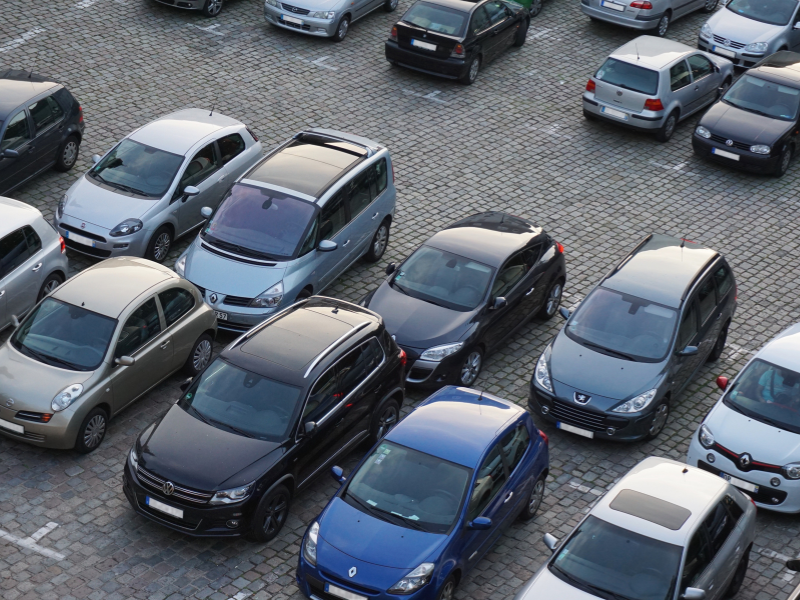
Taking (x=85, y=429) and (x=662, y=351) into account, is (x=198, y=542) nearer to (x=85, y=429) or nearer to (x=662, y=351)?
(x=85, y=429)

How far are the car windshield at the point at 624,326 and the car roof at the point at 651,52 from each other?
792 centimetres

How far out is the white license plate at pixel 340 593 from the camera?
11.0 m

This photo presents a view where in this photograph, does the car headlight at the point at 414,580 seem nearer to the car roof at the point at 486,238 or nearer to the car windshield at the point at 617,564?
the car windshield at the point at 617,564

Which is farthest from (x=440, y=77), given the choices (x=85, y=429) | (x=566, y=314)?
(x=85, y=429)

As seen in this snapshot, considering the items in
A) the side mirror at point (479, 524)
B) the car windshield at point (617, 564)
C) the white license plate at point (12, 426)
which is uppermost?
the car windshield at point (617, 564)

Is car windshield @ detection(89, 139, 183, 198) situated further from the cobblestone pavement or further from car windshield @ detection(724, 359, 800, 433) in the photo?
car windshield @ detection(724, 359, 800, 433)

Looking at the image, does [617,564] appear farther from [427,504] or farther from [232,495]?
[232,495]

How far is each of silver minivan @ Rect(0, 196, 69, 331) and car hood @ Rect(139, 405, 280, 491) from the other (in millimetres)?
3758

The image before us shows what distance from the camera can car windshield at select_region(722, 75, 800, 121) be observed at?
69.5 feet

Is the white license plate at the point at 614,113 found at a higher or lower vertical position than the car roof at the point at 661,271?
lower

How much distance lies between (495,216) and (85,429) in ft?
22.7

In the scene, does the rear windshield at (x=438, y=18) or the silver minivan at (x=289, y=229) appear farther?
the rear windshield at (x=438, y=18)

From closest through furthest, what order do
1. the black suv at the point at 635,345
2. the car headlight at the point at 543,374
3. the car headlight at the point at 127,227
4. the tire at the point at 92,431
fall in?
the tire at the point at 92,431 → the black suv at the point at 635,345 → the car headlight at the point at 543,374 → the car headlight at the point at 127,227

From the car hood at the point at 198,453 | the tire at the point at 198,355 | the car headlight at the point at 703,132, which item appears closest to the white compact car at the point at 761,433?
the car hood at the point at 198,453
